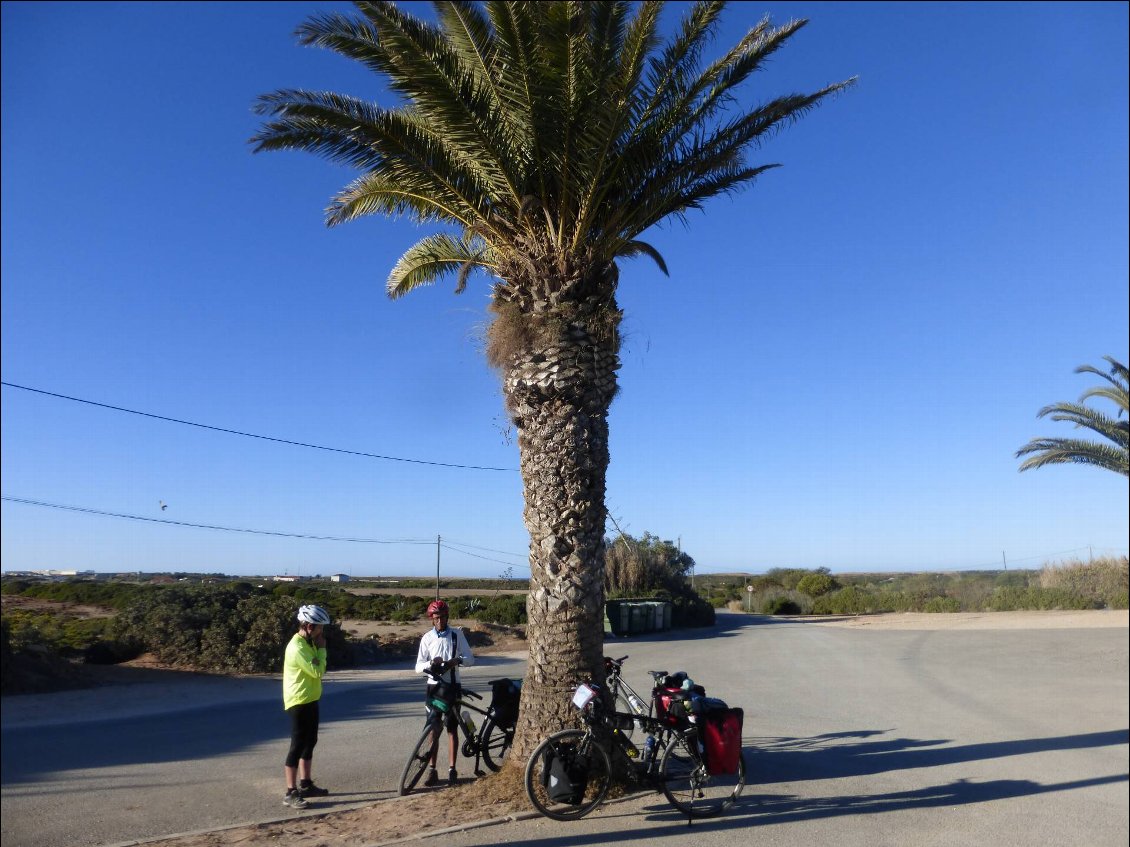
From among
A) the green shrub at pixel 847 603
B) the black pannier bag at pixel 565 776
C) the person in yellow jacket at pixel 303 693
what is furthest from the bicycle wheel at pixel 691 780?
the green shrub at pixel 847 603

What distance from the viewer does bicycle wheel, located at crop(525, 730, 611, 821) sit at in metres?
6.79

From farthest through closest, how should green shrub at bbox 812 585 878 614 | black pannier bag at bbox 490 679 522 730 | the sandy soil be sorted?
1. green shrub at bbox 812 585 878 614
2. black pannier bag at bbox 490 679 522 730
3. the sandy soil

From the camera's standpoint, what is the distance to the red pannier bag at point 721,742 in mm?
7180

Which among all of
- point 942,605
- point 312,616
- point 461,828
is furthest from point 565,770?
point 942,605

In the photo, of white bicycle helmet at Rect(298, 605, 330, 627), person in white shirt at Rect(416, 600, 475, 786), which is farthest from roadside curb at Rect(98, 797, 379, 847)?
white bicycle helmet at Rect(298, 605, 330, 627)

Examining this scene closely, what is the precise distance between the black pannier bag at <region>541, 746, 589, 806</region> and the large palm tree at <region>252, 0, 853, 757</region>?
762 mm

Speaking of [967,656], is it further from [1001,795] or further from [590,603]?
[590,603]

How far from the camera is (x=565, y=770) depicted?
682 cm

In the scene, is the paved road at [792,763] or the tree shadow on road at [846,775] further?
the tree shadow on road at [846,775]

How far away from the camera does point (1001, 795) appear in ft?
24.8

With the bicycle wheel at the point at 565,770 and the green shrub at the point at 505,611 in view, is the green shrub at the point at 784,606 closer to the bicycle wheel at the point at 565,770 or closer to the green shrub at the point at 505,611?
the green shrub at the point at 505,611

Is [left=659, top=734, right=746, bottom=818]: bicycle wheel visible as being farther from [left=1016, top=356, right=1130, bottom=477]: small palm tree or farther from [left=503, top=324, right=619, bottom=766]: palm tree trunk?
[left=1016, top=356, right=1130, bottom=477]: small palm tree

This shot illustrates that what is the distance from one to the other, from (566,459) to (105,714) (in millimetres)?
9986

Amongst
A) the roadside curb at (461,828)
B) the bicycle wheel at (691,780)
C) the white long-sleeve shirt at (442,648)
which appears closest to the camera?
the roadside curb at (461,828)
